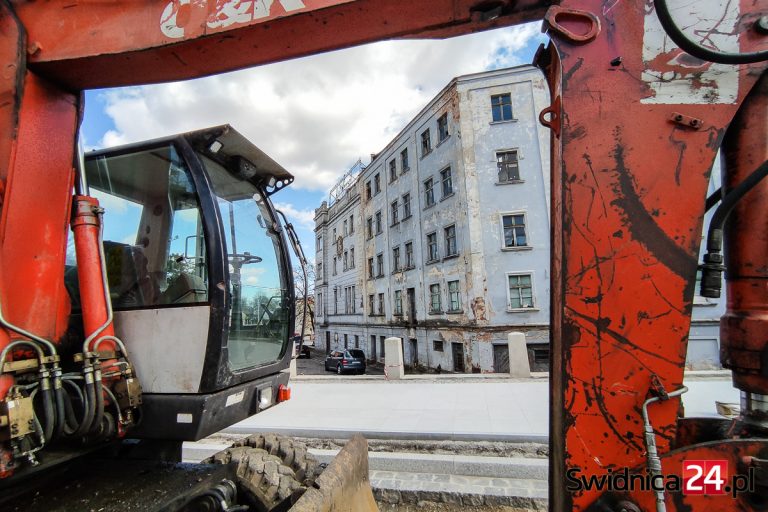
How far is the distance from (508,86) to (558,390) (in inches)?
827

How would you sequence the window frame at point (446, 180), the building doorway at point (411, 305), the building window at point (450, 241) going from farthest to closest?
→ the building doorway at point (411, 305)
the window frame at point (446, 180)
the building window at point (450, 241)

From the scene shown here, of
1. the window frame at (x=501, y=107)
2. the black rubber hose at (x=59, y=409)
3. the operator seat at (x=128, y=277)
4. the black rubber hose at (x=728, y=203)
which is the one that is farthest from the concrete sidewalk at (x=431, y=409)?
the window frame at (x=501, y=107)

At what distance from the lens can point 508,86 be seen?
19500 millimetres

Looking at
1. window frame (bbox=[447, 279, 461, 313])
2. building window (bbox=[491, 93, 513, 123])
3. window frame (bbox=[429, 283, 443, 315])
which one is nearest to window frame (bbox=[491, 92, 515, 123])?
building window (bbox=[491, 93, 513, 123])

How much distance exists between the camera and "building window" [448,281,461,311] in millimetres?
19375

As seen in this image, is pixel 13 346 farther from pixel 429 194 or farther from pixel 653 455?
pixel 429 194

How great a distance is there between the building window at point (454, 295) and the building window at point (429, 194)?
193 inches

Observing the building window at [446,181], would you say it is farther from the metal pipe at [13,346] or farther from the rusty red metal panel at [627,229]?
the metal pipe at [13,346]

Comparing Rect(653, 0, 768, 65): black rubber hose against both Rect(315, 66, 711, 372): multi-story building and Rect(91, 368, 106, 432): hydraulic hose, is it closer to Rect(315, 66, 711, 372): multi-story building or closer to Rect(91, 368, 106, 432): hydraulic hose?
Rect(91, 368, 106, 432): hydraulic hose

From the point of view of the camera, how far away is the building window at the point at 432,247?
70.6ft

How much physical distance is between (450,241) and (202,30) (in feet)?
62.2

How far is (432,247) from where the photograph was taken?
21781mm

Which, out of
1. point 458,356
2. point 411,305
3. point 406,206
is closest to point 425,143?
point 406,206

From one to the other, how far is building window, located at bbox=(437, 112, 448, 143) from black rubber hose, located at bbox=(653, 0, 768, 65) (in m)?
20.4
